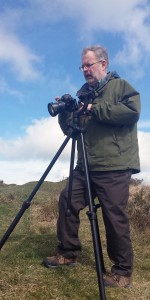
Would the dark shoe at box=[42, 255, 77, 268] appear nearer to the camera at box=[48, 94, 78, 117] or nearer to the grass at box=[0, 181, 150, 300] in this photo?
the grass at box=[0, 181, 150, 300]

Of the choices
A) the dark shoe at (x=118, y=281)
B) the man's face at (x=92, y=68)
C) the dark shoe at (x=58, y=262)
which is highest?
the man's face at (x=92, y=68)

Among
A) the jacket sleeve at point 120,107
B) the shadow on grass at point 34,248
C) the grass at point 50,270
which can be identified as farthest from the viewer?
the shadow on grass at point 34,248

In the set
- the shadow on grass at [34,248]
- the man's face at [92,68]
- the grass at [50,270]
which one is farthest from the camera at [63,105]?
the shadow on grass at [34,248]

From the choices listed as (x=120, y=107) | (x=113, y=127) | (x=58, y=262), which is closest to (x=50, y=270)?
(x=58, y=262)

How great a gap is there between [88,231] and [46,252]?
2095 millimetres

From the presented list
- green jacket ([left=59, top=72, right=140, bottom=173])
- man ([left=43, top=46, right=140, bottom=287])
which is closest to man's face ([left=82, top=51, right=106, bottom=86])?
man ([left=43, top=46, right=140, bottom=287])

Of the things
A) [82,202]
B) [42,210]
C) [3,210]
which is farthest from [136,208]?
[3,210]

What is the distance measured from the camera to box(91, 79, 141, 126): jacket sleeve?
4.54 metres

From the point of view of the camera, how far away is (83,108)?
4.36 metres

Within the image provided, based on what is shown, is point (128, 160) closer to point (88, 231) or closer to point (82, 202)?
point (82, 202)

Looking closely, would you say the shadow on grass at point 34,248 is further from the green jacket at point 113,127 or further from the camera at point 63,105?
the camera at point 63,105

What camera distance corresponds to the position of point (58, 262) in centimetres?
520

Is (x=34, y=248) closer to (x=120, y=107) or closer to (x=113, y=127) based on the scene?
(x=113, y=127)

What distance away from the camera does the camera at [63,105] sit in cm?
431
